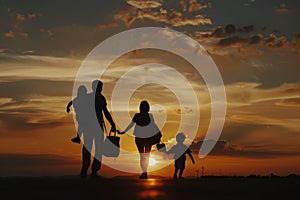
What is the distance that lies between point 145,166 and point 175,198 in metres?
11.3

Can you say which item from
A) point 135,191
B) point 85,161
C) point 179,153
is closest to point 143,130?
point 85,161

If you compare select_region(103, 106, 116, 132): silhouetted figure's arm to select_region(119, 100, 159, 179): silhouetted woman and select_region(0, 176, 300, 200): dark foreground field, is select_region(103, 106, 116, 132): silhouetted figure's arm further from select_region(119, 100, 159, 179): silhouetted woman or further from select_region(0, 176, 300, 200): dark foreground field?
select_region(0, 176, 300, 200): dark foreground field

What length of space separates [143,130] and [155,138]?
566mm

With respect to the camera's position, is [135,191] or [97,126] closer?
[135,191]

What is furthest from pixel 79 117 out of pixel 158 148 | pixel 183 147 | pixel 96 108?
pixel 183 147

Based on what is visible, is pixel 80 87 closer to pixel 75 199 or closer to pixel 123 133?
pixel 123 133

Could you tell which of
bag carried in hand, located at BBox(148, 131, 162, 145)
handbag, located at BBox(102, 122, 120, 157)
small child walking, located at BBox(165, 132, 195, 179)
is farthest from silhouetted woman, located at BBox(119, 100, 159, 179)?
small child walking, located at BBox(165, 132, 195, 179)

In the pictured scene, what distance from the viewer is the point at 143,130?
21.7m

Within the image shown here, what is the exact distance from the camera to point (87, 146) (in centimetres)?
1962

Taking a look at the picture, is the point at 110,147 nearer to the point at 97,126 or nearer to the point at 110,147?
the point at 110,147

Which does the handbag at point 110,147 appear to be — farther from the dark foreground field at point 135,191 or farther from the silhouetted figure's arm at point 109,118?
the dark foreground field at point 135,191

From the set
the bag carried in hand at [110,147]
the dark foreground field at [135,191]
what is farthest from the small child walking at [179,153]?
the dark foreground field at [135,191]

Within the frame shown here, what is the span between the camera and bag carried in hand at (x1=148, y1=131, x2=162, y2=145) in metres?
21.7

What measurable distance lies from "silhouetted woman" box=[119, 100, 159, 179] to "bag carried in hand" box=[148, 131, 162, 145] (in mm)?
50
